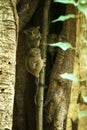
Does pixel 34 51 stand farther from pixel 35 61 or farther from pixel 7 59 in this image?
pixel 7 59

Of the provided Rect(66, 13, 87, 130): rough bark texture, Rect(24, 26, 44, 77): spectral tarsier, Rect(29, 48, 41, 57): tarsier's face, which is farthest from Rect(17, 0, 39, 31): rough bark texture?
Rect(66, 13, 87, 130): rough bark texture

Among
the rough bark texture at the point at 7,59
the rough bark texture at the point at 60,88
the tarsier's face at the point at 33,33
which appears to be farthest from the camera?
the rough bark texture at the point at 60,88

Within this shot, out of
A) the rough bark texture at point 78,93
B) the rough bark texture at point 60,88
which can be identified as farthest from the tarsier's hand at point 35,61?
the rough bark texture at point 78,93

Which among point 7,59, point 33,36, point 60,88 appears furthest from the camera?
point 60,88

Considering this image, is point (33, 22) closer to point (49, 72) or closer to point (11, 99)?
point (49, 72)

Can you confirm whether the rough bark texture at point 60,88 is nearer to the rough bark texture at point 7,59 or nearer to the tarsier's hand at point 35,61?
the tarsier's hand at point 35,61

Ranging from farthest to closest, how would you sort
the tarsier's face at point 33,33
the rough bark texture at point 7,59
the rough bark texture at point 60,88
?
the rough bark texture at point 60,88 → the tarsier's face at point 33,33 → the rough bark texture at point 7,59

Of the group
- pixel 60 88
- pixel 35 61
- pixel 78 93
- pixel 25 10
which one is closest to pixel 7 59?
pixel 35 61
